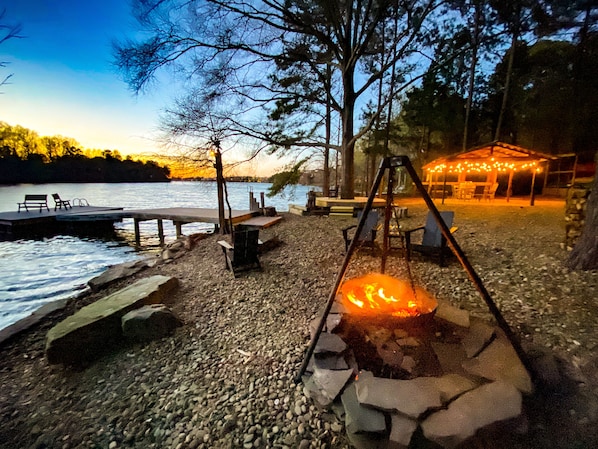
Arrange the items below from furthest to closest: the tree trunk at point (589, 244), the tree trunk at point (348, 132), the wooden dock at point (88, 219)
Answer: the wooden dock at point (88, 219) < the tree trunk at point (348, 132) < the tree trunk at point (589, 244)

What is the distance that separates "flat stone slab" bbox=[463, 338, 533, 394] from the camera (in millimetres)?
2262

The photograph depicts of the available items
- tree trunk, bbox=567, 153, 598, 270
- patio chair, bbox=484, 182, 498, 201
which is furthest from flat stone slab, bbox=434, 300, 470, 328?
patio chair, bbox=484, 182, 498, 201

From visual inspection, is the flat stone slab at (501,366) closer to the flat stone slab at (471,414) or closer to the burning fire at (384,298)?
the flat stone slab at (471,414)

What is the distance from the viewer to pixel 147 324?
12.3 feet

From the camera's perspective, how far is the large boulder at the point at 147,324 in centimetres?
372

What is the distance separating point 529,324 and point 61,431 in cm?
536

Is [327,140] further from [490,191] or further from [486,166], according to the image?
[490,191]

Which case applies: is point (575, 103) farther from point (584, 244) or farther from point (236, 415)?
point (236, 415)

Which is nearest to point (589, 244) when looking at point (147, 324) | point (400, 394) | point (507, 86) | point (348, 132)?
point (400, 394)

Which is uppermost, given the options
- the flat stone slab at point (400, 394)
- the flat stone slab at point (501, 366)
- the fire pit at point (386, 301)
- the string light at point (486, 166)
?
the string light at point (486, 166)

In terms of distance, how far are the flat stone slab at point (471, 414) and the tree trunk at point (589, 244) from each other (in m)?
3.51

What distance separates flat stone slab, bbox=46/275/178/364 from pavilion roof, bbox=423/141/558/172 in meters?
13.7

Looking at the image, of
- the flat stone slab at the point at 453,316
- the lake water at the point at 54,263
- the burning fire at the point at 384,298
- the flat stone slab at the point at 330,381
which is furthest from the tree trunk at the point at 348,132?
the flat stone slab at the point at 330,381

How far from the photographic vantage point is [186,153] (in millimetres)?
9508
